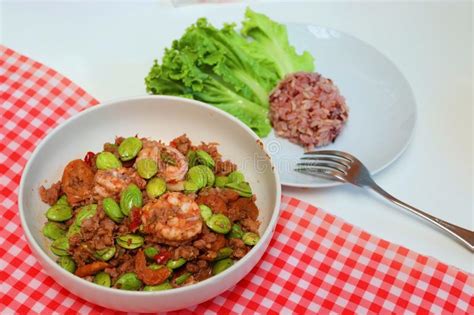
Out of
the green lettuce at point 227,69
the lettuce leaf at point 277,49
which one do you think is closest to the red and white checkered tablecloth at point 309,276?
the green lettuce at point 227,69

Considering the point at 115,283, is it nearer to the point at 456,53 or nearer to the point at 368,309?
the point at 368,309

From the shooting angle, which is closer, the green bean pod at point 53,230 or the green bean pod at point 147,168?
the green bean pod at point 53,230

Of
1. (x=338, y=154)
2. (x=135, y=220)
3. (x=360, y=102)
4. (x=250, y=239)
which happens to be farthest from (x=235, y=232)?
(x=360, y=102)

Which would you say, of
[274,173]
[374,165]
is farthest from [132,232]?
[374,165]

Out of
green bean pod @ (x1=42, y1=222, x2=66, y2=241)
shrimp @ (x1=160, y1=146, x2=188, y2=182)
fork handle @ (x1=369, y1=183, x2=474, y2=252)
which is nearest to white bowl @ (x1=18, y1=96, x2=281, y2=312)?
green bean pod @ (x1=42, y1=222, x2=66, y2=241)

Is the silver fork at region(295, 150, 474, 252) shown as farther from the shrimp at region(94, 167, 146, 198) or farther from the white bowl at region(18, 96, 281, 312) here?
the shrimp at region(94, 167, 146, 198)

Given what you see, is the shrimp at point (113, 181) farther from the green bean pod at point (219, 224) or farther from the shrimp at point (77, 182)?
the green bean pod at point (219, 224)
